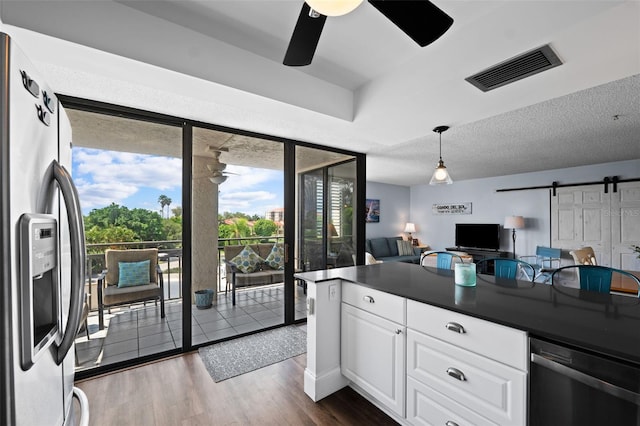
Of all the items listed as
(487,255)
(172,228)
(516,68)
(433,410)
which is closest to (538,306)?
(433,410)

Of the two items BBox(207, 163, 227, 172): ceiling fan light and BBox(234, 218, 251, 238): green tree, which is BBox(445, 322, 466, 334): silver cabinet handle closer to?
BBox(234, 218, 251, 238): green tree

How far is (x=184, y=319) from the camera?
274 centimetres

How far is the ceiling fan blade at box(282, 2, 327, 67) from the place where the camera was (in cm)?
129

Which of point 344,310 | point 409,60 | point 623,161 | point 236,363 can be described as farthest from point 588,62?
point 623,161

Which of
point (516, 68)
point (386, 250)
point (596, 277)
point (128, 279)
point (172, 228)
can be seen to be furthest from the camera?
point (386, 250)

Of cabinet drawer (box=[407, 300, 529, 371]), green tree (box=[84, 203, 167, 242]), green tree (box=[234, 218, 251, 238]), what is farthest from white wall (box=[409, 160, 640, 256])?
green tree (box=[84, 203, 167, 242])

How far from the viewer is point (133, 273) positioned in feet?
10.2

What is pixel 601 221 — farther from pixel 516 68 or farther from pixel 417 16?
pixel 417 16

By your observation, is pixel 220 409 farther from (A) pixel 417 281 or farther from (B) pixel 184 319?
(A) pixel 417 281

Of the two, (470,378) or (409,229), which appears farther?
(409,229)

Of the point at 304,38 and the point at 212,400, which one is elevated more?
the point at 304,38

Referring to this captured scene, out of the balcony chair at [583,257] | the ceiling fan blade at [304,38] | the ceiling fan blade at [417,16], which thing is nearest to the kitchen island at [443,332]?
the ceiling fan blade at [417,16]

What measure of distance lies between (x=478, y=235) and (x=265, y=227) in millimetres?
5365

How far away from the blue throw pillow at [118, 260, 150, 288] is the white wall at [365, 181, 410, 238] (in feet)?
17.4
